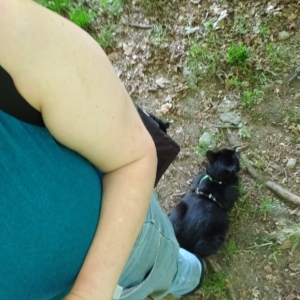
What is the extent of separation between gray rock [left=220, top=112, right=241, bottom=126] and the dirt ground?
0.10 ft

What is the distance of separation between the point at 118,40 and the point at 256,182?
135cm

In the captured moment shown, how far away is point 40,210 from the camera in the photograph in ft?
2.55

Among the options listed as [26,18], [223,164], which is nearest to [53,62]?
[26,18]

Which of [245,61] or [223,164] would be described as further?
[245,61]

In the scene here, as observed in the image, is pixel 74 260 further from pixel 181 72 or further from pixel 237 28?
pixel 237 28

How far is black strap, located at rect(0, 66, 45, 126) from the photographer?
696 mm

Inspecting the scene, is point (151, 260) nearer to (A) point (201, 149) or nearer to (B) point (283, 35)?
(A) point (201, 149)

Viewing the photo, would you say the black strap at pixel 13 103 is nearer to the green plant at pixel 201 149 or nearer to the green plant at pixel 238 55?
the green plant at pixel 201 149

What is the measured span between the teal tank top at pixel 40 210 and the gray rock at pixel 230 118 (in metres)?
1.43

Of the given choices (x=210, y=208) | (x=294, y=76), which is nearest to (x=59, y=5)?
(x=294, y=76)

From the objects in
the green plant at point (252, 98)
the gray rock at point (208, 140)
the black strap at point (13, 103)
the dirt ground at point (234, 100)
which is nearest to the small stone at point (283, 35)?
the dirt ground at point (234, 100)

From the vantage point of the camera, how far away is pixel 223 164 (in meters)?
1.91

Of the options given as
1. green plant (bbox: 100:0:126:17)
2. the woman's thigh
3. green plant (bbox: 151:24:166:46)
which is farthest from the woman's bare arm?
green plant (bbox: 100:0:126:17)

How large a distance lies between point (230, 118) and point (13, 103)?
5.36 feet
